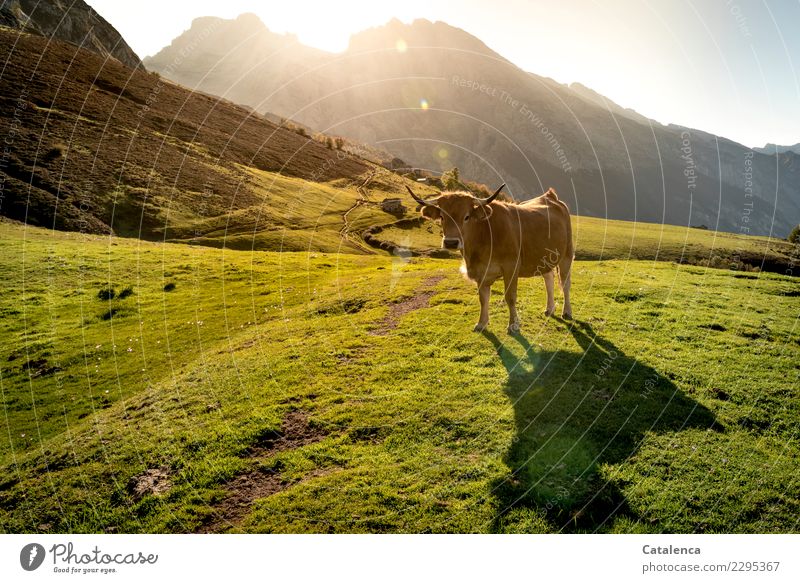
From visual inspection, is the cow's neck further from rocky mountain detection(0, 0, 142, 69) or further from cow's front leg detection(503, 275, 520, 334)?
rocky mountain detection(0, 0, 142, 69)

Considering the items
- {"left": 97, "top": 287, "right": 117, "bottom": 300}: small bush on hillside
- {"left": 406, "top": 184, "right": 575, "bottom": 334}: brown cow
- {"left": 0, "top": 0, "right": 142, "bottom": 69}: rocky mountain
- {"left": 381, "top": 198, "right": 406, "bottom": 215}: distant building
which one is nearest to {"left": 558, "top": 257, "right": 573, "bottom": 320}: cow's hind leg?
{"left": 406, "top": 184, "right": 575, "bottom": 334}: brown cow

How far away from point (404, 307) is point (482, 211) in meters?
7.49

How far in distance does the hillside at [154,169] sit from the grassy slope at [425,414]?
96.6ft

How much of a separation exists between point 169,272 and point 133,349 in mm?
12783

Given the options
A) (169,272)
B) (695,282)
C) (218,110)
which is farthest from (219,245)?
(218,110)

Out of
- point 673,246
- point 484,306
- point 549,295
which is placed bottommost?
point 484,306

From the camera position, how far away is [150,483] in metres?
8.88

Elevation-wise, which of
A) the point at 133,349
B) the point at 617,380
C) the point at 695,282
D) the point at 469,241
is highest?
the point at 469,241

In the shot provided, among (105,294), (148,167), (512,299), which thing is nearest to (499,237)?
(512,299)

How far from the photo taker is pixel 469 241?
12836 mm

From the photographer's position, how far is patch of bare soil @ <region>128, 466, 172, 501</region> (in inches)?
337

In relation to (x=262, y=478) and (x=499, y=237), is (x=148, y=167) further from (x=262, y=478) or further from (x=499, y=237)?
(x=262, y=478)

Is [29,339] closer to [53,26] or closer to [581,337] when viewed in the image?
[581,337]

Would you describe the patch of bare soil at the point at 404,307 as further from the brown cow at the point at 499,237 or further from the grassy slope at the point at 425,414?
the brown cow at the point at 499,237
